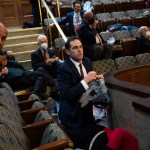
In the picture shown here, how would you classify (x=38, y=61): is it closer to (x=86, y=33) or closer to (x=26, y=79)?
(x=26, y=79)

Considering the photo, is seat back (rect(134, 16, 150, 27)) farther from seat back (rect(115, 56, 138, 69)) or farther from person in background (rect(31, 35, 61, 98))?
person in background (rect(31, 35, 61, 98))

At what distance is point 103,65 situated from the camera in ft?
12.1

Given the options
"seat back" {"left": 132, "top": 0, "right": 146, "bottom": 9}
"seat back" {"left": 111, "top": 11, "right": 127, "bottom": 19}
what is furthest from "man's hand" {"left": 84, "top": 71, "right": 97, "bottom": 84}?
"seat back" {"left": 132, "top": 0, "right": 146, "bottom": 9}

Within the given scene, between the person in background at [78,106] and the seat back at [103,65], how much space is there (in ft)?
5.61

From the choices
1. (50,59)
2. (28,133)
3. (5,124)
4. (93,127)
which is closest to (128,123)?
(93,127)

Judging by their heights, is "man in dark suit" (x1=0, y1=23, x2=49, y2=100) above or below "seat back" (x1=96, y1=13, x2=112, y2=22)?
below

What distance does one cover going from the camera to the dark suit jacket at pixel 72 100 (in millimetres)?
1772

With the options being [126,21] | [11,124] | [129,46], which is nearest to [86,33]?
[129,46]

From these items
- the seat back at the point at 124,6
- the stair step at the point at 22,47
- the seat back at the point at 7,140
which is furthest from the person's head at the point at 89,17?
the seat back at the point at 124,6

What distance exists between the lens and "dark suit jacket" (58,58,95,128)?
1772 mm

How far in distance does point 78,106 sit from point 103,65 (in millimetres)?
1973

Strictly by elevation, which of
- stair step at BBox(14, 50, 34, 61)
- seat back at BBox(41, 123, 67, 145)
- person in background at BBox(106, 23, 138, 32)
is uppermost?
person in background at BBox(106, 23, 138, 32)

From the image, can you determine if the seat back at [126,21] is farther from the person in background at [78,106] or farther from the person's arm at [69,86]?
the person's arm at [69,86]

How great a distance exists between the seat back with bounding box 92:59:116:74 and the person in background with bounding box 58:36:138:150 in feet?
5.61
